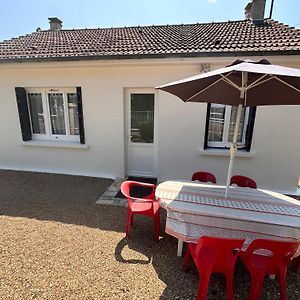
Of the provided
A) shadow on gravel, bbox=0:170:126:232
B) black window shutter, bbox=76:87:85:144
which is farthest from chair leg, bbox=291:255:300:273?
black window shutter, bbox=76:87:85:144

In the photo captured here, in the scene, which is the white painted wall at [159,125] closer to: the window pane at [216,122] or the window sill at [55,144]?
the window sill at [55,144]

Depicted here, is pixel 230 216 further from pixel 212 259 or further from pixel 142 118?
pixel 142 118

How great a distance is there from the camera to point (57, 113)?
639 cm

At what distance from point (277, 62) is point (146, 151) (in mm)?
4003

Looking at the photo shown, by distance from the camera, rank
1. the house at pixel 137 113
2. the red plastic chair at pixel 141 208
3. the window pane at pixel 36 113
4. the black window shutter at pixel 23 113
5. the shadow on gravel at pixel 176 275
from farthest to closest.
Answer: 1. the window pane at pixel 36 113
2. the black window shutter at pixel 23 113
3. the house at pixel 137 113
4. the red plastic chair at pixel 141 208
5. the shadow on gravel at pixel 176 275

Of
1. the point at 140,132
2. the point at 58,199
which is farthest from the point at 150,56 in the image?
the point at 58,199

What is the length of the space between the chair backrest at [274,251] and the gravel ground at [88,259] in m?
0.59

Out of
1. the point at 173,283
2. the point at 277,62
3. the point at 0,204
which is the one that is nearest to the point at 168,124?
the point at 277,62

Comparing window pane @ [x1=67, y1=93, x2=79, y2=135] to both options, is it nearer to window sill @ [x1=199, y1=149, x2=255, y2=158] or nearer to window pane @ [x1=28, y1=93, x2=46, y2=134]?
window pane @ [x1=28, y1=93, x2=46, y2=134]

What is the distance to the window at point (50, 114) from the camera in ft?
20.2

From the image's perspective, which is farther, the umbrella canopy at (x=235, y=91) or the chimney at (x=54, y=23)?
the chimney at (x=54, y=23)

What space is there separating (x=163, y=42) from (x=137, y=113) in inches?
88.4

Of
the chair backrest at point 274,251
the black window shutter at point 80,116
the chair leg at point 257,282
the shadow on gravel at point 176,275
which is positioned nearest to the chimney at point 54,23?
the black window shutter at point 80,116

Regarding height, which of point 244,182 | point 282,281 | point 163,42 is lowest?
point 282,281
